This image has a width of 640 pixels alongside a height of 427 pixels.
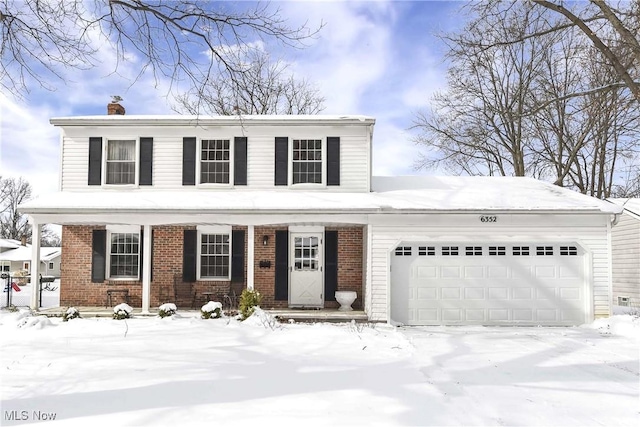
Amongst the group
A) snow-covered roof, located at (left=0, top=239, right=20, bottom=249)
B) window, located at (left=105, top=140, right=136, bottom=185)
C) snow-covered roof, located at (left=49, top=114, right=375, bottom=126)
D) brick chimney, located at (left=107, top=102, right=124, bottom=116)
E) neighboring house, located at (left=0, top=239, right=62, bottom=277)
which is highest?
brick chimney, located at (left=107, top=102, right=124, bottom=116)

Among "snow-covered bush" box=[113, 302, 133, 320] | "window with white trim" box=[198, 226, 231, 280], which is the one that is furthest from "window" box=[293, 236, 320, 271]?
"snow-covered bush" box=[113, 302, 133, 320]

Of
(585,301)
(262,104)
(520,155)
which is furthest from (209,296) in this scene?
(520,155)

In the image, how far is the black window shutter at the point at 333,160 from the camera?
1323 centimetres

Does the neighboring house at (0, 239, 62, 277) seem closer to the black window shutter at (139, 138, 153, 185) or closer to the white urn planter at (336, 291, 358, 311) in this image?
the black window shutter at (139, 138, 153, 185)

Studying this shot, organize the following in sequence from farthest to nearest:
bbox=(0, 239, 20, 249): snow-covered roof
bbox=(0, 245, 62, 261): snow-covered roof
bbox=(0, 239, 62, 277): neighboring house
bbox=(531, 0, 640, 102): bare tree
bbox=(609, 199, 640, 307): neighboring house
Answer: bbox=(0, 239, 20, 249): snow-covered roof, bbox=(0, 239, 62, 277): neighboring house, bbox=(0, 245, 62, 261): snow-covered roof, bbox=(609, 199, 640, 307): neighboring house, bbox=(531, 0, 640, 102): bare tree

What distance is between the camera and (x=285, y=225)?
1330cm

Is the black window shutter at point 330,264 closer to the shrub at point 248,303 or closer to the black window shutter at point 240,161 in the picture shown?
the shrub at point 248,303

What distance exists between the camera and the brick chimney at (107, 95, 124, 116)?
49.4 feet

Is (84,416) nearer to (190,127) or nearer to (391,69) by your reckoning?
(190,127)

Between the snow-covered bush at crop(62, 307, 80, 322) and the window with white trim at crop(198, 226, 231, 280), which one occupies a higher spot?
the window with white trim at crop(198, 226, 231, 280)

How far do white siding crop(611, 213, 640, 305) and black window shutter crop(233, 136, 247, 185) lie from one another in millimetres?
12214

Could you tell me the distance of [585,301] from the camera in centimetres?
1180

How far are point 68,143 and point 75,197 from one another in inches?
73.3

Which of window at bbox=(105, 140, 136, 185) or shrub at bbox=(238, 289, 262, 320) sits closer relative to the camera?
shrub at bbox=(238, 289, 262, 320)
